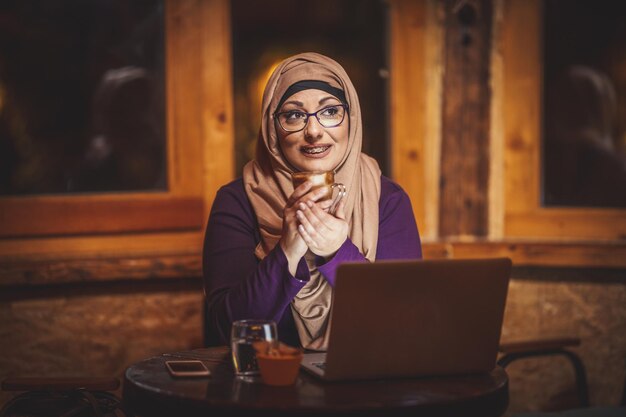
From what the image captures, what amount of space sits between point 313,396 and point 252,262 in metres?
0.73

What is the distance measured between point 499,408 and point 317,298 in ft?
2.16

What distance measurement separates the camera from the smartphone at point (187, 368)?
1.77 m

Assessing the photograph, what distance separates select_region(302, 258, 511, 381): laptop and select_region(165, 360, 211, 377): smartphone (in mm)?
257

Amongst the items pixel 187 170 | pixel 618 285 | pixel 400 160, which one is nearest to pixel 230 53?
pixel 187 170

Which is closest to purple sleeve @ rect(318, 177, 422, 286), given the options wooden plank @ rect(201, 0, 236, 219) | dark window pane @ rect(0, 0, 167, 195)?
wooden plank @ rect(201, 0, 236, 219)

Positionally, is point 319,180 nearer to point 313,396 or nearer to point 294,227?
point 294,227

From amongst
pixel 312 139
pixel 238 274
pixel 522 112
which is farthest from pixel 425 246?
pixel 238 274

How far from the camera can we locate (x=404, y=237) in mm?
2477

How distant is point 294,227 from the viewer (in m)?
2.02

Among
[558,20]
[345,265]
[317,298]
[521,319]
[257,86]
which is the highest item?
[558,20]

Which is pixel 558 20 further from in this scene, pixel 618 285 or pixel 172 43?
pixel 172 43

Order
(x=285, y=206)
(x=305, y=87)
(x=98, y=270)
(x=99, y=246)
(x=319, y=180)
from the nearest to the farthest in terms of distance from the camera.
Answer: (x=319, y=180)
(x=285, y=206)
(x=305, y=87)
(x=98, y=270)
(x=99, y=246)

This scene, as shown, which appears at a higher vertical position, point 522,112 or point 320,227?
point 522,112

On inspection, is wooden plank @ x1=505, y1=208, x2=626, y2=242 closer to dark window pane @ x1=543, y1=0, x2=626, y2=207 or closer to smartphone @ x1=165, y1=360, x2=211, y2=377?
dark window pane @ x1=543, y1=0, x2=626, y2=207
